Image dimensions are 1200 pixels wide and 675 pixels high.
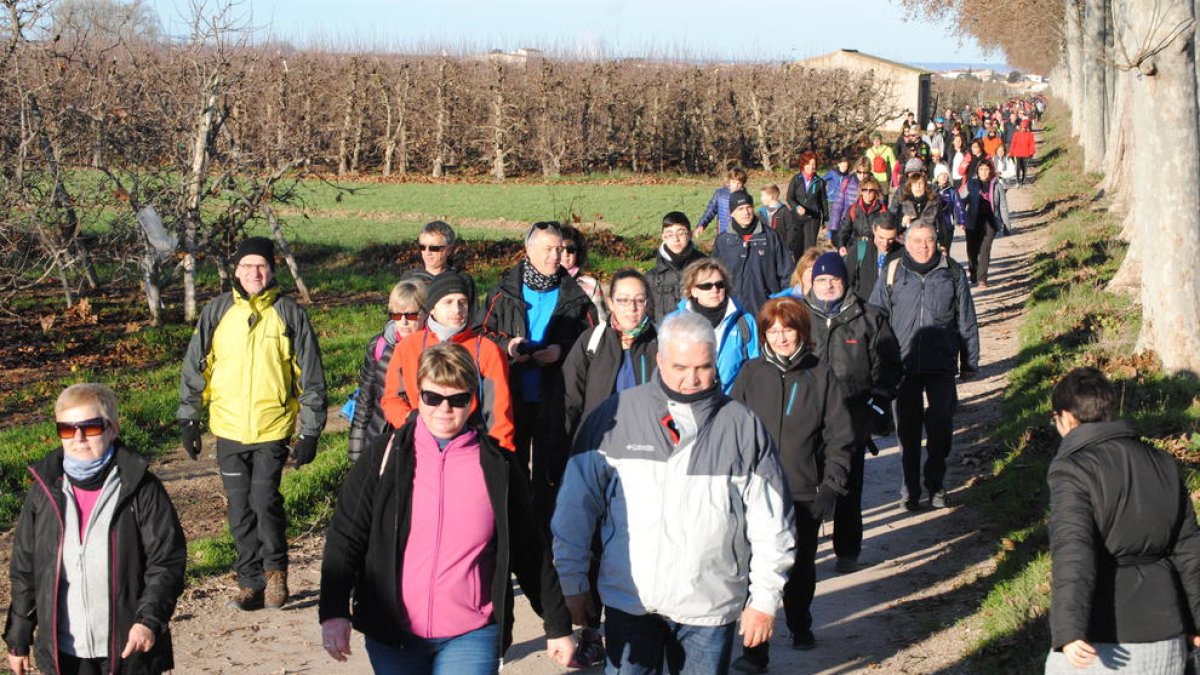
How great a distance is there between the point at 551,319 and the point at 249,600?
2.26 metres

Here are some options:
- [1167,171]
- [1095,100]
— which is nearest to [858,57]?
[1095,100]

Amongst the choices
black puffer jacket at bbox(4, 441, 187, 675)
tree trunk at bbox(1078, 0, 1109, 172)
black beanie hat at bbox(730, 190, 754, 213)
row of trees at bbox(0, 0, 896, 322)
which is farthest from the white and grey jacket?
tree trunk at bbox(1078, 0, 1109, 172)

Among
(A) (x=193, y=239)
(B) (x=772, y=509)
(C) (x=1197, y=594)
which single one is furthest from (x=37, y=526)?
(A) (x=193, y=239)

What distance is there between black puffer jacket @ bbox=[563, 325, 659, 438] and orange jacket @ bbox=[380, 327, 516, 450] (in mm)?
633

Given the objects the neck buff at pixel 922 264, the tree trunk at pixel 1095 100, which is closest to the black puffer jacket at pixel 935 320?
the neck buff at pixel 922 264

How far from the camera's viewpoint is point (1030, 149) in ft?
122

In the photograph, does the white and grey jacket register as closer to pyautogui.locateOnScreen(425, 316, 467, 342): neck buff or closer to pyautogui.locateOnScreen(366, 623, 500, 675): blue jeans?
pyautogui.locateOnScreen(366, 623, 500, 675): blue jeans

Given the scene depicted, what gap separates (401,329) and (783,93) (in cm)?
4840

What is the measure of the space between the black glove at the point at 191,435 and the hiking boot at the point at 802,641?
10.8 feet

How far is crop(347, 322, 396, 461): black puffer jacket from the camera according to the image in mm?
6652

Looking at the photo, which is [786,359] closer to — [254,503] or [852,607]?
[852,607]

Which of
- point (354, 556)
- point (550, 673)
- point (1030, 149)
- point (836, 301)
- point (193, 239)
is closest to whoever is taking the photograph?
point (354, 556)

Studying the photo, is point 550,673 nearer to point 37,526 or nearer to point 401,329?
point 401,329

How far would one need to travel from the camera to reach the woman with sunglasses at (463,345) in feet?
19.5
